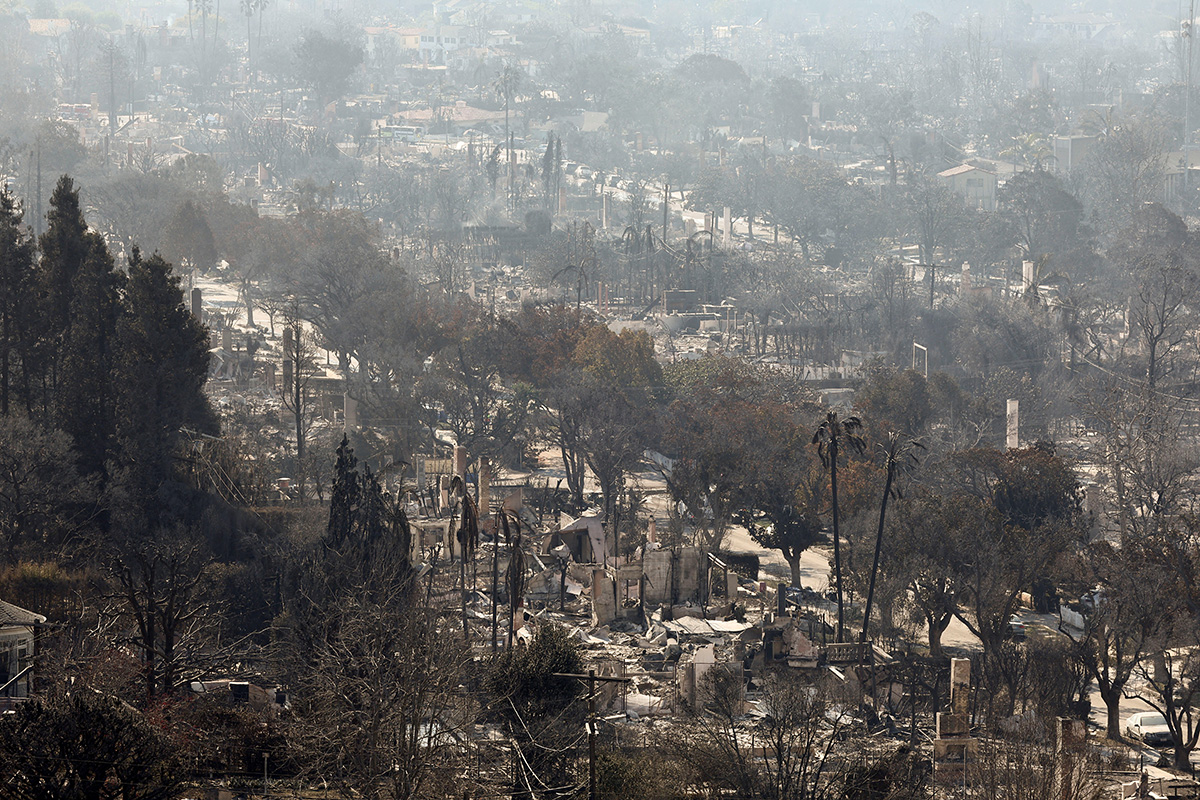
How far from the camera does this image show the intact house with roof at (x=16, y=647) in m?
22.5

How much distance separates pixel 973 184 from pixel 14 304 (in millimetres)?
71625

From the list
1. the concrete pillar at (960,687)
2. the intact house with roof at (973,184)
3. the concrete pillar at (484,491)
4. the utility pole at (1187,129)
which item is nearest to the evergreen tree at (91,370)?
the concrete pillar at (484,491)

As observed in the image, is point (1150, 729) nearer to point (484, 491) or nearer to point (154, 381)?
point (484, 491)

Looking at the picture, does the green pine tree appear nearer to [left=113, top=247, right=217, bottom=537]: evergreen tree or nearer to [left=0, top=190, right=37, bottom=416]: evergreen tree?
[left=0, top=190, right=37, bottom=416]: evergreen tree

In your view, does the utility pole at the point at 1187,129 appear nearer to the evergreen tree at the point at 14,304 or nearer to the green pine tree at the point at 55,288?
the green pine tree at the point at 55,288

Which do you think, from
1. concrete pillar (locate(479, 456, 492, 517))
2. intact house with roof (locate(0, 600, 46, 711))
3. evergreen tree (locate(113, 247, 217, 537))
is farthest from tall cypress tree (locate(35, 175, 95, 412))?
intact house with roof (locate(0, 600, 46, 711))

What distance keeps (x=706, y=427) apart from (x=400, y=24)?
153 meters

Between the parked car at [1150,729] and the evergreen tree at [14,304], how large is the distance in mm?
21716

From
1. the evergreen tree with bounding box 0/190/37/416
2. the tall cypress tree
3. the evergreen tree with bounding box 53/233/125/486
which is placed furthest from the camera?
the tall cypress tree

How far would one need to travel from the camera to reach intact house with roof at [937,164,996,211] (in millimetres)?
94562

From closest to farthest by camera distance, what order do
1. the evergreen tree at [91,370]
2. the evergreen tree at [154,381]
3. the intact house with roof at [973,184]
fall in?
the evergreen tree at [154,381], the evergreen tree at [91,370], the intact house with roof at [973,184]

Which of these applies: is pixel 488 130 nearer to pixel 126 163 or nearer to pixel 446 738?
pixel 126 163

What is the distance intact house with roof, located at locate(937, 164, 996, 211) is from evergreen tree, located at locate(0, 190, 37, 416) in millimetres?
69117

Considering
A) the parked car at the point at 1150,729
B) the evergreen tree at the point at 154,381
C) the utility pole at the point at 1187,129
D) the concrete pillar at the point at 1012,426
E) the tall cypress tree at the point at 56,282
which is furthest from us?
the utility pole at the point at 1187,129
